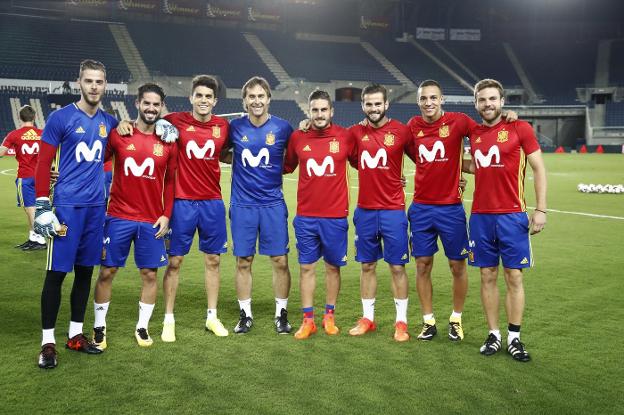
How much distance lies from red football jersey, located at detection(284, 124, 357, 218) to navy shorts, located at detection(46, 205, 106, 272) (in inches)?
71.3

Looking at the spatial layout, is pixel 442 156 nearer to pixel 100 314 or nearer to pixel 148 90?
pixel 148 90

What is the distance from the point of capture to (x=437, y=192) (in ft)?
17.4

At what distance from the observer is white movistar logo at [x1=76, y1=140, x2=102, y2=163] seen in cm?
468

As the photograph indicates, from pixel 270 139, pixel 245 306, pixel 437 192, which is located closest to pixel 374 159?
pixel 437 192

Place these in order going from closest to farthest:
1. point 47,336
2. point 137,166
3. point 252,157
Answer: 1. point 47,336
2. point 137,166
3. point 252,157

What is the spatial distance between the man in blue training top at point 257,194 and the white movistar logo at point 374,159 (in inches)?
31.1

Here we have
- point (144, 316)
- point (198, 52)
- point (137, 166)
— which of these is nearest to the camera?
point (137, 166)

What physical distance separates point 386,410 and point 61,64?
4135 centimetres

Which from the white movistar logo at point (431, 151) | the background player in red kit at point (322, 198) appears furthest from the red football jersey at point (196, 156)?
the white movistar logo at point (431, 151)

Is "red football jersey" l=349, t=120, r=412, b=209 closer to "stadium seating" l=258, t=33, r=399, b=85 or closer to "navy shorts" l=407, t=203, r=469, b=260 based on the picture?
"navy shorts" l=407, t=203, r=469, b=260

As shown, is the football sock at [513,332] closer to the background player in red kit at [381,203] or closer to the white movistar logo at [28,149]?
the background player in red kit at [381,203]

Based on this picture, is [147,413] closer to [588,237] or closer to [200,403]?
[200,403]

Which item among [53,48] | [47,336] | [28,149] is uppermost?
[53,48]

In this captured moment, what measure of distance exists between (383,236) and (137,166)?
224 centimetres
